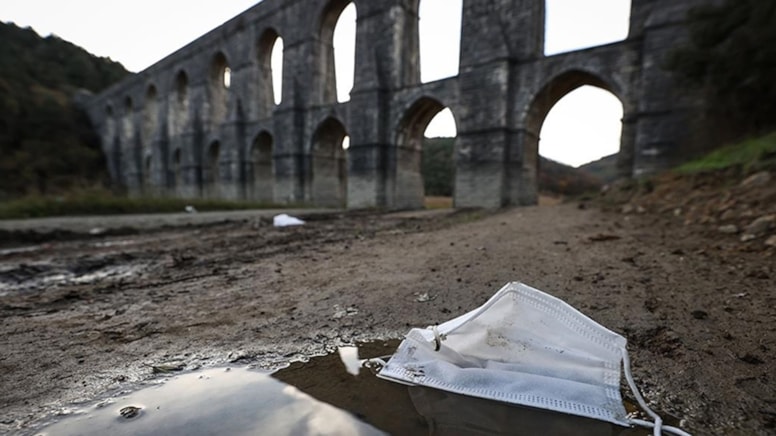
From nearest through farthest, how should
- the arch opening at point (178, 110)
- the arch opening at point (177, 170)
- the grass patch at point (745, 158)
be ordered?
the grass patch at point (745, 158) < the arch opening at point (178, 110) < the arch opening at point (177, 170)

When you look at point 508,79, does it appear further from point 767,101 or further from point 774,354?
point 774,354

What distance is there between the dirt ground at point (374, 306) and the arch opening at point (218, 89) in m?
20.8

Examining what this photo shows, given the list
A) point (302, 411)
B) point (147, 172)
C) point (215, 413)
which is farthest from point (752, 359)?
point (147, 172)

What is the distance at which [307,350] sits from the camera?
5.54ft

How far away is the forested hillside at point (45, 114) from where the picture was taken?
975 inches

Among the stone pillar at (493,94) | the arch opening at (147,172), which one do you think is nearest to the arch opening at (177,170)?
the arch opening at (147,172)

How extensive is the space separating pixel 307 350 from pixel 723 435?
149 centimetres

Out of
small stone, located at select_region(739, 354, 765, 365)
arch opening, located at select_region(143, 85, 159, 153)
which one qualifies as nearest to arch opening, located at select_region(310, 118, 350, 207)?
small stone, located at select_region(739, 354, 765, 365)

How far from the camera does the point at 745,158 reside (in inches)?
207

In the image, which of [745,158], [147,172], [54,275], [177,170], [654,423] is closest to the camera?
[654,423]

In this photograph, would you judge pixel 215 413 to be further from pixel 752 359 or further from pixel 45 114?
pixel 45 114

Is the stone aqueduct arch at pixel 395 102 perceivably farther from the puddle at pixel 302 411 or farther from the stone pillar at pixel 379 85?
the puddle at pixel 302 411

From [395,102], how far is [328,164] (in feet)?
16.8

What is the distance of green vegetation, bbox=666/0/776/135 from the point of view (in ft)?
19.4
